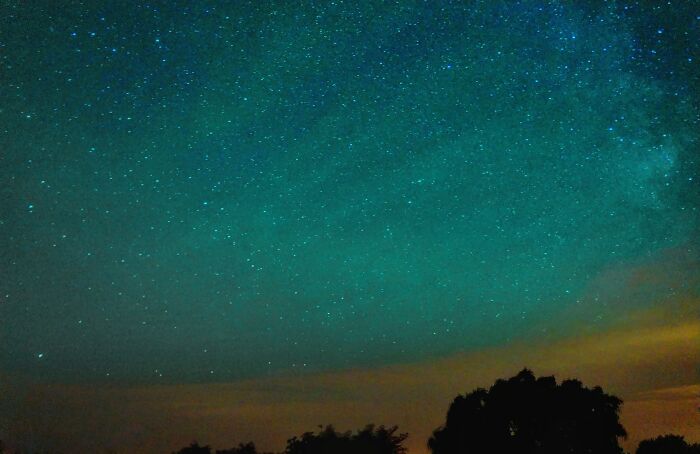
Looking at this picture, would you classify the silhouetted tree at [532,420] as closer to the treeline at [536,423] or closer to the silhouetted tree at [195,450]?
the treeline at [536,423]

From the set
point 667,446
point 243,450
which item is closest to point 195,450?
point 243,450

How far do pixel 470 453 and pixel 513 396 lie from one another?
3500 mm

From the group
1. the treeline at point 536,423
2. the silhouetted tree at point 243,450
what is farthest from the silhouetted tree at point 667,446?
the silhouetted tree at point 243,450

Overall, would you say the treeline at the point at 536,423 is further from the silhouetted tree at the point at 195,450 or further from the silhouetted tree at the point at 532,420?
the silhouetted tree at the point at 195,450

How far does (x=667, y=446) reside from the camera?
89.0ft

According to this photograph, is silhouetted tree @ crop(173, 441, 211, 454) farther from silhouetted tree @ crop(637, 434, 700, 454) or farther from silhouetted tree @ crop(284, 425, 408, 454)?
silhouetted tree @ crop(637, 434, 700, 454)

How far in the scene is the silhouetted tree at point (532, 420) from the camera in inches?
1125

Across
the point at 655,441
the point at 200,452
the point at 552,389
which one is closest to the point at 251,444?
the point at 200,452

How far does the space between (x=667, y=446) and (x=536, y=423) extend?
222 inches

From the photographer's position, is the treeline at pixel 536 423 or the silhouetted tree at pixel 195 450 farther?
the silhouetted tree at pixel 195 450

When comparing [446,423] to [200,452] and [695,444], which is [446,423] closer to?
[695,444]

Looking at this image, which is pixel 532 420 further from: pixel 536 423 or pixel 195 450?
pixel 195 450

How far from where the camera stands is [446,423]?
31.8 metres

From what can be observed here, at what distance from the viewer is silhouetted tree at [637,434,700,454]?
86.9 ft
